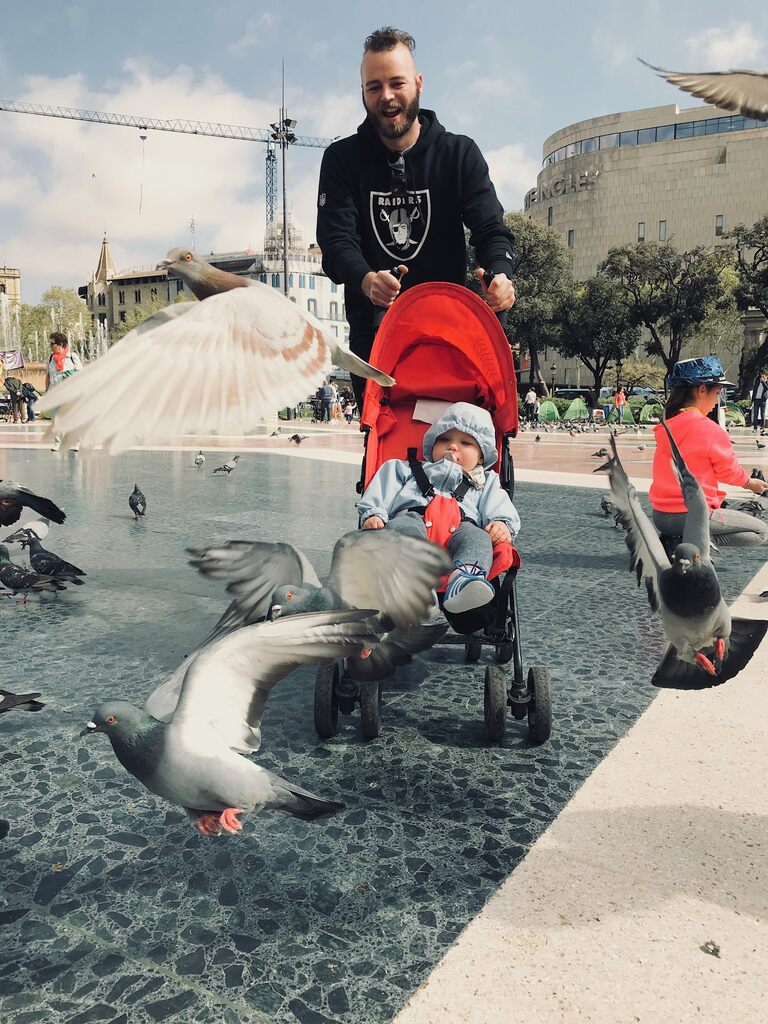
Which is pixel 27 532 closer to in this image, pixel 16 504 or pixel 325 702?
pixel 16 504

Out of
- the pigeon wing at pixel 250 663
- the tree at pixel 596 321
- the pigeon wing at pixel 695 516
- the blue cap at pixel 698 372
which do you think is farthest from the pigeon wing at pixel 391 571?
the tree at pixel 596 321

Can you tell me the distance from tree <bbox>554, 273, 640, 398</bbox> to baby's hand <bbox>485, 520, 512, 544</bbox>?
149 ft

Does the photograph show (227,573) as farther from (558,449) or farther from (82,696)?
(558,449)

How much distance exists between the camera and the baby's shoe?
2.42 m

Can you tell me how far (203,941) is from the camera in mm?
1796

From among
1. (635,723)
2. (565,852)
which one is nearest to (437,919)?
(565,852)

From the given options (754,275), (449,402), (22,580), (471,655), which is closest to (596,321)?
(754,275)

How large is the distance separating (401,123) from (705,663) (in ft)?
7.15

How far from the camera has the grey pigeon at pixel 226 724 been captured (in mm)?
1492

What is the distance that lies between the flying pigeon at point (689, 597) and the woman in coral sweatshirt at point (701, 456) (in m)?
1.76

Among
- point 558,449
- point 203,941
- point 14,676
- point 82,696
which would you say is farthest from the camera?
point 558,449

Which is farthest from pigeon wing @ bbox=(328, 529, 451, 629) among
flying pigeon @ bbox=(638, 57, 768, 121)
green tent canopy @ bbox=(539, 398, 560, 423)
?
green tent canopy @ bbox=(539, 398, 560, 423)

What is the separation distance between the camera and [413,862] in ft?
7.04

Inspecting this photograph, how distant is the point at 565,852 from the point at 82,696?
2233mm
